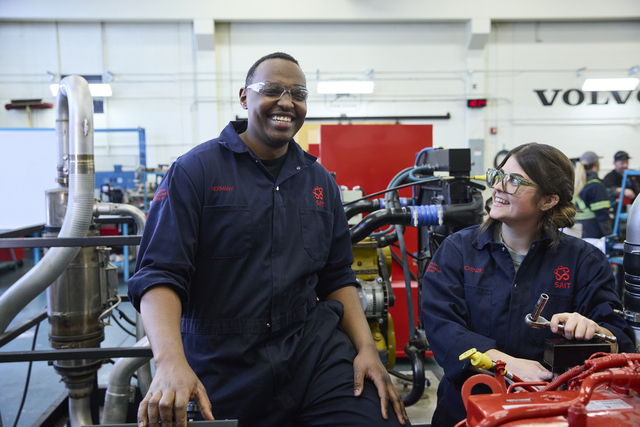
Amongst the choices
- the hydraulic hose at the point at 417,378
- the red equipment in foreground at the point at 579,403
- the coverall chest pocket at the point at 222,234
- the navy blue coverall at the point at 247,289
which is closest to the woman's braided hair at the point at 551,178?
the red equipment in foreground at the point at 579,403

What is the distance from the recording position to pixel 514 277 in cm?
143

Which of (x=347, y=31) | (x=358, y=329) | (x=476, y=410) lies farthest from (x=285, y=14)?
(x=476, y=410)

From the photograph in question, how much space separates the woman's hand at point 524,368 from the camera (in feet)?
3.95

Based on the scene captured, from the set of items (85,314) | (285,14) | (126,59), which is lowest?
(85,314)

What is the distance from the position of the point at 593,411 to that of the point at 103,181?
758 cm

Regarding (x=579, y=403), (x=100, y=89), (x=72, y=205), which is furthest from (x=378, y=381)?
(x=100, y=89)

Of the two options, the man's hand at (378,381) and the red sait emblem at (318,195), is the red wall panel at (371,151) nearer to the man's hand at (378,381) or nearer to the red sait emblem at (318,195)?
the red sait emblem at (318,195)

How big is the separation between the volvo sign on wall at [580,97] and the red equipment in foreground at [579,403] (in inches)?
349

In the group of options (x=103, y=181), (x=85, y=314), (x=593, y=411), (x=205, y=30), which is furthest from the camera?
(x=205, y=30)

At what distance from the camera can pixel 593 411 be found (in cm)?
76

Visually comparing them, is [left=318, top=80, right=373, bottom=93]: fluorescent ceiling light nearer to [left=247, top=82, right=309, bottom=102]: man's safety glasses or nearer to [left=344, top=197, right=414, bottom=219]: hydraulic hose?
[left=344, top=197, right=414, bottom=219]: hydraulic hose

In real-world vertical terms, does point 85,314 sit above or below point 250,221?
below

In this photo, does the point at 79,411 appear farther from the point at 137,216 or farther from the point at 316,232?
the point at 316,232

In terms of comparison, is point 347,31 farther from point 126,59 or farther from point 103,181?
point 103,181
